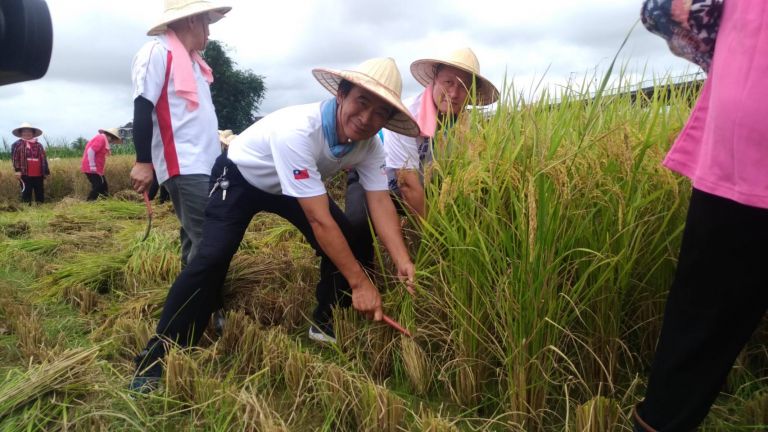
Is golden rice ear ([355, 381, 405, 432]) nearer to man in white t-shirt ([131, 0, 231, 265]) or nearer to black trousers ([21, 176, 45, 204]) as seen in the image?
man in white t-shirt ([131, 0, 231, 265])

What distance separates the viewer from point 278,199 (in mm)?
2348

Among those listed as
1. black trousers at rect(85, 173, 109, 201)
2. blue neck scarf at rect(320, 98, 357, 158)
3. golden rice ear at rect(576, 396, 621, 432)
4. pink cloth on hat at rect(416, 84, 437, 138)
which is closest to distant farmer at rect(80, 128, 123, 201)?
black trousers at rect(85, 173, 109, 201)

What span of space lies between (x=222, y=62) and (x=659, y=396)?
1377 inches

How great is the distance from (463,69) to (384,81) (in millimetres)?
688

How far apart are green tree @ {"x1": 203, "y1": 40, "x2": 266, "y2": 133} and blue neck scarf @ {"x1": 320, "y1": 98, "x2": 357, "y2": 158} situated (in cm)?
3132

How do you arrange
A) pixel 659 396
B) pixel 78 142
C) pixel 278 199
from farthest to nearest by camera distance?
pixel 78 142, pixel 278 199, pixel 659 396

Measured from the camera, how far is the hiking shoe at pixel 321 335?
231 cm

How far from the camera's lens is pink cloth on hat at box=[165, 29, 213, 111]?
8.19 feet

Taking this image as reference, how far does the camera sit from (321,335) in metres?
2.40

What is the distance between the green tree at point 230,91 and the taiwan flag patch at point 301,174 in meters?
31.5

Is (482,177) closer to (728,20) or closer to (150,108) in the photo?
(728,20)

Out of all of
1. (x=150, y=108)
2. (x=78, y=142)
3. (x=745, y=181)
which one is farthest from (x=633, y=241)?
(x=78, y=142)

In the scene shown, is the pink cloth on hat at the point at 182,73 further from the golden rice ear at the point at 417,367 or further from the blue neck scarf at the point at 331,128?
the golden rice ear at the point at 417,367

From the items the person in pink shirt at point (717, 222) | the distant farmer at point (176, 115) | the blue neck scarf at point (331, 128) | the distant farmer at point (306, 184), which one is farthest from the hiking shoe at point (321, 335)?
the person in pink shirt at point (717, 222)
